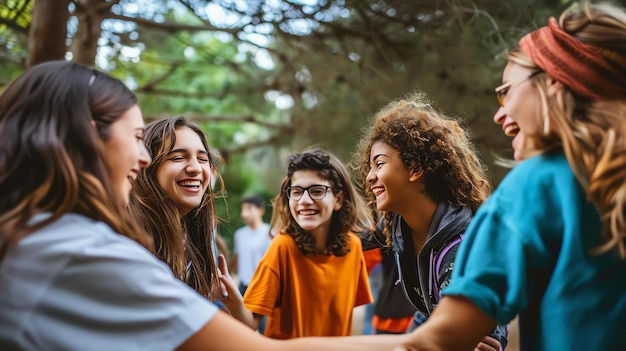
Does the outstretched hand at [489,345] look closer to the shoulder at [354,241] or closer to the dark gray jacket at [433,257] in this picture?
the dark gray jacket at [433,257]

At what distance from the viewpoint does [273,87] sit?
9.52 metres

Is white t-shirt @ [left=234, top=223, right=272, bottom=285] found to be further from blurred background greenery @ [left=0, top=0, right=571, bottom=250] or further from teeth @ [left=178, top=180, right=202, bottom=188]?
teeth @ [left=178, top=180, right=202, bottom=188]

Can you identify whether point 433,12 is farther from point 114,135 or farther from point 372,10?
point 114,135

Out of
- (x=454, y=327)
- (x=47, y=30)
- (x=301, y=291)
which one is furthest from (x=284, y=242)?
(x=47, y=30)

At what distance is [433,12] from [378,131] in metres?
3.60

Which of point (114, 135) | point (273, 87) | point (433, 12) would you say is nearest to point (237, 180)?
point (273, 87)

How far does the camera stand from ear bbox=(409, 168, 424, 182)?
278 centimetres

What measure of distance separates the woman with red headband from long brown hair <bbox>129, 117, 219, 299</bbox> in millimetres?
1512

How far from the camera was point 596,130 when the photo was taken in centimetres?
145

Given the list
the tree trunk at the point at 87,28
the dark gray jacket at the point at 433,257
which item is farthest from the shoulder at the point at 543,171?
the tree trunk at the point at 87,28

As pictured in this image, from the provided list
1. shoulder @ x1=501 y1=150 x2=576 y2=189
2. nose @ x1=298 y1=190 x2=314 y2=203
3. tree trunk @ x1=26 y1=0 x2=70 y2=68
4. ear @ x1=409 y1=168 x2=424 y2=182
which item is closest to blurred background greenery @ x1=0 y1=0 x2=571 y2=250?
tree trunk @ x1=26 y1=0 x2=70 y2=68

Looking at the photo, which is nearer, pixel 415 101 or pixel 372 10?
pixel 415 101

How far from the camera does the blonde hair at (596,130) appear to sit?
136 centimetres

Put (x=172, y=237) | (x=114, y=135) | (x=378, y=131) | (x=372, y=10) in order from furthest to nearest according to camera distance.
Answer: (x=372, y=10)
(x=378, y=131)
(x=172, y=237)
(x=114, y=135)
